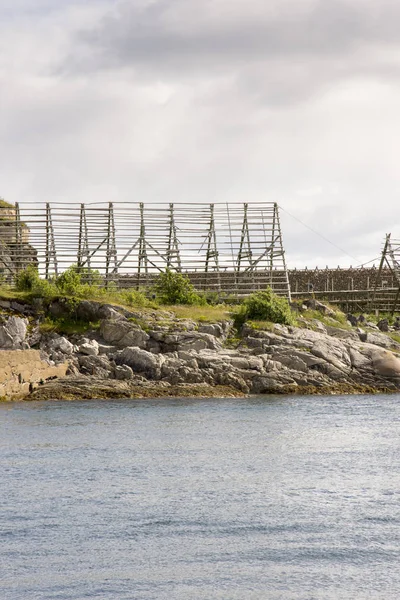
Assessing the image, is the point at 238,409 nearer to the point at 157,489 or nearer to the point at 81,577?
the point at 157,489

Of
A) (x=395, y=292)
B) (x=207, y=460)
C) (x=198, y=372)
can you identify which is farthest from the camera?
(x=395, y=292)

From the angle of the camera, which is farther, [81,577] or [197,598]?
[81,577]

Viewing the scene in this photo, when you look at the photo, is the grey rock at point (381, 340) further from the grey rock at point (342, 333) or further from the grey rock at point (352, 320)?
the grey rock at point (352, 320)

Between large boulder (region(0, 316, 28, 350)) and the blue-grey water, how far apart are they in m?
8.93

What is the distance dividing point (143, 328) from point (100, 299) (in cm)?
369

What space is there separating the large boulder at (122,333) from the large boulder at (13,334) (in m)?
3.19

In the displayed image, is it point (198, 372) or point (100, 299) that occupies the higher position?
point (100, 299)

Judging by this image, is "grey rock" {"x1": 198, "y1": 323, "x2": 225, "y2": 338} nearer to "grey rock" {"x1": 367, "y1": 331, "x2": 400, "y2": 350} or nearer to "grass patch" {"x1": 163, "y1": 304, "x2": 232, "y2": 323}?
"grass patch" {"x1": 163, "y1": 304, "x2": 232, "y2": 323}

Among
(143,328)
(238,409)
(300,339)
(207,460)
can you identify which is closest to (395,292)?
(300,339)

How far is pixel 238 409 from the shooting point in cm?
3406

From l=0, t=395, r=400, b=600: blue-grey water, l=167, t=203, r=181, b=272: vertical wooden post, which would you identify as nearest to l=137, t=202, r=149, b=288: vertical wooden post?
l=167, t=203, r=181, b=272: vertical wooden post

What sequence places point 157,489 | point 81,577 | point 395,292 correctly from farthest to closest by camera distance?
point 395,292 → point 157,489 → point 81,577

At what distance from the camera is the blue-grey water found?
47.5ft

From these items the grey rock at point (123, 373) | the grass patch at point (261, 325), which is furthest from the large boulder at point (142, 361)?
the grass patch at point (261, 325)
